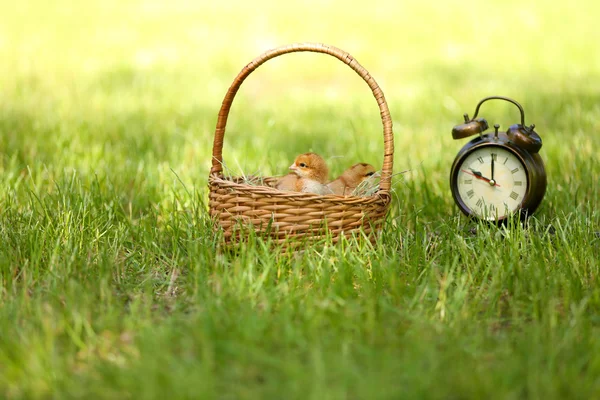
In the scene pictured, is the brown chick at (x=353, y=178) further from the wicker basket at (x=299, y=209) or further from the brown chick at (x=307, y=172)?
the wicker basket at (x=299, y=209)

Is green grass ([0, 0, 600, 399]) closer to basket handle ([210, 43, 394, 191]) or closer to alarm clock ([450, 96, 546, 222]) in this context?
alarm clock ([450, 96, 546, 222])

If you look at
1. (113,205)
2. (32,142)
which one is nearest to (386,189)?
(113,205)

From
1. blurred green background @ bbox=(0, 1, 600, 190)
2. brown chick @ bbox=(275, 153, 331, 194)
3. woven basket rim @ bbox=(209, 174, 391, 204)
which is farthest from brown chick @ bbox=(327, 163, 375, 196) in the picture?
blurred green background @ bbox=(0, 1, 600, 190)

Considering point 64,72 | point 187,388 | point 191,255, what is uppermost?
point 64,72

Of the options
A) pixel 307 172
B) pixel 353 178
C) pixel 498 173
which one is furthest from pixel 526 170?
pixel 307 172

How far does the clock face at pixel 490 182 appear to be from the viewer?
3.44m

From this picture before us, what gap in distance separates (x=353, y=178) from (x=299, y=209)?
57cm

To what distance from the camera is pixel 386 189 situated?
10.6 feet

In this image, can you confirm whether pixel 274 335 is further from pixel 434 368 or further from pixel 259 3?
pixel 259 3

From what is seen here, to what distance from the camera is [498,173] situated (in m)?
3.47

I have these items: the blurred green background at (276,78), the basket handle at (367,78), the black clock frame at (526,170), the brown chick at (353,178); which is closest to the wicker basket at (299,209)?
the basket handle at (367,78)

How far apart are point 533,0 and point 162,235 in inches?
414

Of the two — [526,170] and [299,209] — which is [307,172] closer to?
[299,209]

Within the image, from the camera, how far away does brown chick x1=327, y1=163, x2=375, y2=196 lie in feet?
11.7
